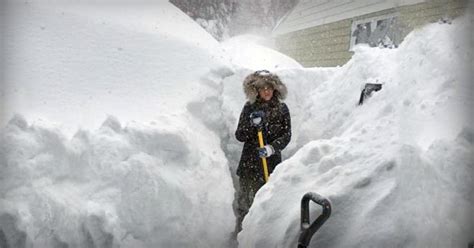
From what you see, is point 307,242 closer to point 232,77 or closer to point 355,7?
point 232,77

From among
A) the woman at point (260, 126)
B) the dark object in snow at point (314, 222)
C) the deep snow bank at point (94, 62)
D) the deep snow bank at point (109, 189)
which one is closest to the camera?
the dark object in snow at point (314, 222)

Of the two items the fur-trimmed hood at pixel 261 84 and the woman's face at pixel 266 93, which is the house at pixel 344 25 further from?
the woman's face at pixel 266 93

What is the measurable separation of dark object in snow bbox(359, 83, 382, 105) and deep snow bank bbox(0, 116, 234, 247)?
1702mm

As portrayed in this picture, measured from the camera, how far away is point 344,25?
29.2 feet

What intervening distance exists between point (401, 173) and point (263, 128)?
1593 millimetres

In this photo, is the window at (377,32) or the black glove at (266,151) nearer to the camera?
the black glove at (266,151)

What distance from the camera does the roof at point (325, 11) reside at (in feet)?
26.1

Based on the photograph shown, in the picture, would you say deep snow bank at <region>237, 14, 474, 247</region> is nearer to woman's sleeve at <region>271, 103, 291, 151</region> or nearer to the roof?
woman's sleeve at <region>271, 103, 291, 151</region>

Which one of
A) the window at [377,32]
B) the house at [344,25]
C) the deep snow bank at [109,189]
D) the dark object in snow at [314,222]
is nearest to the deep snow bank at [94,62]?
the deep snow bank at [109,189]

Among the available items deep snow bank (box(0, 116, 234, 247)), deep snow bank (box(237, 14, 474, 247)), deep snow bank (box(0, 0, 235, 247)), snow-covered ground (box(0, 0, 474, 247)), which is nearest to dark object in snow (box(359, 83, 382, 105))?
snow-covered ground (box(0, 0, 474, 247))

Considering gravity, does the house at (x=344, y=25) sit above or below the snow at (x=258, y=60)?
above

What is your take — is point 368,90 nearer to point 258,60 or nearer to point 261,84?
point 261,84

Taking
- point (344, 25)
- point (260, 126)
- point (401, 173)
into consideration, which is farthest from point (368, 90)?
point (344, 25)

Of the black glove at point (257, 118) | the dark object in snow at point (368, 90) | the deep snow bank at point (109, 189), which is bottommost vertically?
the deep snow bank at point (109, 189)
